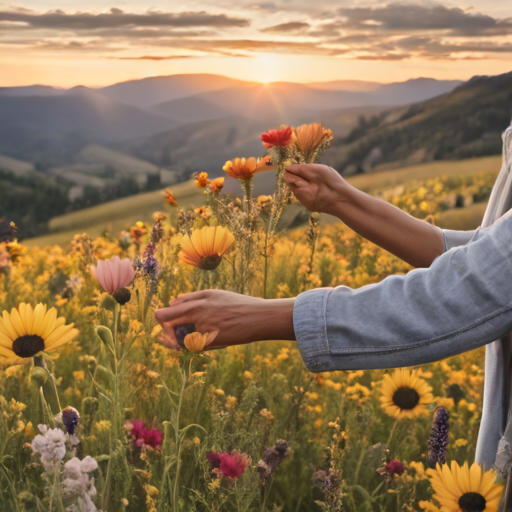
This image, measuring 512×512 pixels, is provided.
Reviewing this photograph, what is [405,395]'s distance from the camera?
1.40 metres

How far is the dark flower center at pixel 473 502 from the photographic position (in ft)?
3.28

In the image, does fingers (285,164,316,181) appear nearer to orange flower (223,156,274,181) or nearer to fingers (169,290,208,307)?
orange flower (223,156,274,181)

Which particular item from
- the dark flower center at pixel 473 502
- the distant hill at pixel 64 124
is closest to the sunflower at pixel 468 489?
the dark flower center at pixel 473 502

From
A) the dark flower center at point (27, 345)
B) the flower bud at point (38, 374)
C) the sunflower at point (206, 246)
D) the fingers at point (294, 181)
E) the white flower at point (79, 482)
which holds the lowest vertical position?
the white flower at point (79, 482)

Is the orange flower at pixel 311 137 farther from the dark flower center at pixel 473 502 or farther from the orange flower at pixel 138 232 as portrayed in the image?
the orange flower at pixel 138 232

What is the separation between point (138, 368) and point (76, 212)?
4787 mm

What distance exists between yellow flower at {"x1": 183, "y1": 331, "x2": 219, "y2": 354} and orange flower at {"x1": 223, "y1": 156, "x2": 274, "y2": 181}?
59 centimetres

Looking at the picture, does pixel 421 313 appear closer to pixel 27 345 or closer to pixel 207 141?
pixel 27 345

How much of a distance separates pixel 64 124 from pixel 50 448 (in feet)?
21.3

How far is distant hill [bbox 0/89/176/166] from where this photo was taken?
6.26 meters

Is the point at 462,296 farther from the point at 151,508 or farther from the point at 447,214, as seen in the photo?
the point at 447,214

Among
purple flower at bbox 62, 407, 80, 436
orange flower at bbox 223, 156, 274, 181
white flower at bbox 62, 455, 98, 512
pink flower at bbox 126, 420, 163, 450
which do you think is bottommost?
pink flower at bbox 126, 420, 163, 450

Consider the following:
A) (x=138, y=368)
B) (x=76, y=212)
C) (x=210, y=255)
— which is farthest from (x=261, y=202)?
(x=76, y=212)

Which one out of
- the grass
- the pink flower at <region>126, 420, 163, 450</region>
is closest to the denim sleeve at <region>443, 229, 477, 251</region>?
the pink flower at <region>126, 420, 163, 450</region>
